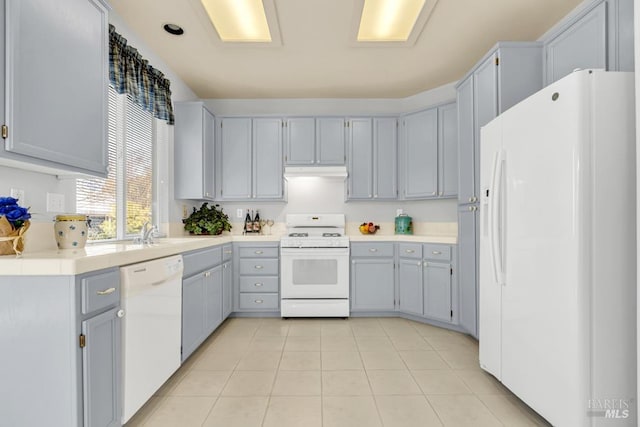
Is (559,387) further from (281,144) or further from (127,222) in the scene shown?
(281,144)

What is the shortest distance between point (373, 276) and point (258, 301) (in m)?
1.32

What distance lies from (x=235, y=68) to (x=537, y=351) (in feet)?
11.1

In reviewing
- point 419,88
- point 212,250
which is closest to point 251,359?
point 212,250

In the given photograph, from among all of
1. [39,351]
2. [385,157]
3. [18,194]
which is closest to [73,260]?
[39,351]

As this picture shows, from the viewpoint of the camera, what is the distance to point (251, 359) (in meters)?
2.60

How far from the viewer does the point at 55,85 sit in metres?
1.53

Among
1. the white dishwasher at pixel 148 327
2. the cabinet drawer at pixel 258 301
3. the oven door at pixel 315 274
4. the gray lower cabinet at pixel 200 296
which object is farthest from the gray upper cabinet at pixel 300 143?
the white dishwasher at pixel 148 327

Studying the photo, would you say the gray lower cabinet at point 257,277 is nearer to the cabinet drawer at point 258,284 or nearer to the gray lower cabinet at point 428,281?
the cabinet drawer at point 258,284

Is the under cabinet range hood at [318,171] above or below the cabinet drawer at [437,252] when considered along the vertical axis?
above

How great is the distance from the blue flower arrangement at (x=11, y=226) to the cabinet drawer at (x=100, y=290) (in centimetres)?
39

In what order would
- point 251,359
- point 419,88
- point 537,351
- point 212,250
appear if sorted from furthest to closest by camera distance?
point 419,88
point 212,250
point 251,359
point 537,351

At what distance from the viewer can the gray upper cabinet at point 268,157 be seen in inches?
155

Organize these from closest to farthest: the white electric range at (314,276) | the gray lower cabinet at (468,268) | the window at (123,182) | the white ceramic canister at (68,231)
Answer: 1. the white ceramic canister at (68,231)
2. the window at (123,182)
3. the gray lower cabinet at (468,268)
4. the white electric range at (314,276)

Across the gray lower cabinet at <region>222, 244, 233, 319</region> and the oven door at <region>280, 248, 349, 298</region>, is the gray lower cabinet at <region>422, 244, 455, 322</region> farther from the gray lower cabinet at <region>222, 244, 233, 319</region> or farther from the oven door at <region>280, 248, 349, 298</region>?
the gray lower cabinet at <region>222, 244, 233, 319</region>
